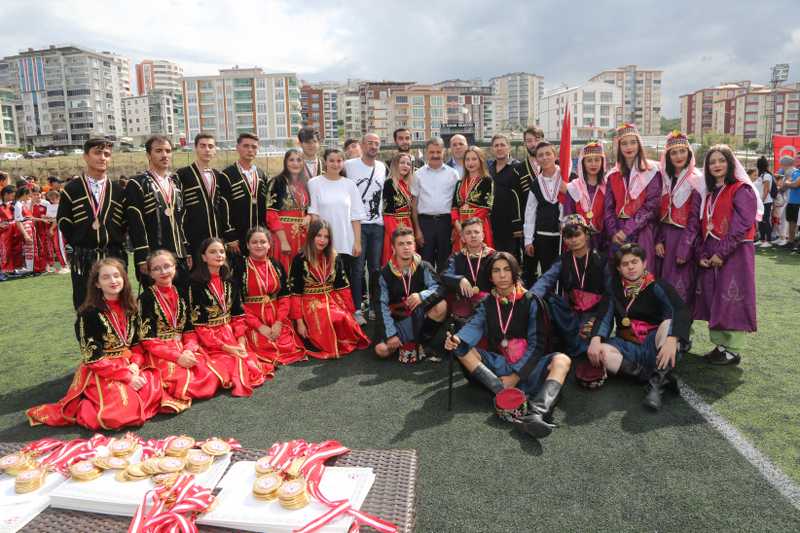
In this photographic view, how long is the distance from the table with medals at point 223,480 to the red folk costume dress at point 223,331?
175 cm

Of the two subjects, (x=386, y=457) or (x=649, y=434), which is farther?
(x=649, y=434)

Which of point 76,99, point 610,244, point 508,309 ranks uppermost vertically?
point 76,99

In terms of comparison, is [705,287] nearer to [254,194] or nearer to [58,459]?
[254,194]

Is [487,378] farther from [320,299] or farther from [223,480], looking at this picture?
[223,480]

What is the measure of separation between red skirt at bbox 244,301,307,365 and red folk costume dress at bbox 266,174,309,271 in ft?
2.15

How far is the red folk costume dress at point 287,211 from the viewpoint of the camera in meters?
5.53

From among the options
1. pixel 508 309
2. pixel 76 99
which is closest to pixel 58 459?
pixel 508 309

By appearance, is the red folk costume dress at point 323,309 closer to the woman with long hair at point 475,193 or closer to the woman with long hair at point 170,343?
the woman with long hair at point 170,343

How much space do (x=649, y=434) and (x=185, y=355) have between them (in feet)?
10.7

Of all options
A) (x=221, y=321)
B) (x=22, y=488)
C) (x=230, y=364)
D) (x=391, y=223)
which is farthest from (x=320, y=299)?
(x=22, y=488)

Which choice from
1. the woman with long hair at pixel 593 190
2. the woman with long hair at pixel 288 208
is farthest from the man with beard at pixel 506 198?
the woman with long hair at pixel 288 208

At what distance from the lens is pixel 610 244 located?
16.4 feet

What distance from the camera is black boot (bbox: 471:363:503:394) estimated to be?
154 inches

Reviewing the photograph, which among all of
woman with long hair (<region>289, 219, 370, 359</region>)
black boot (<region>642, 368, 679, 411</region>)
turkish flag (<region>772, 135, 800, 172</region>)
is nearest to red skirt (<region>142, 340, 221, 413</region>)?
woman with long hair (<region>289, 219, 370, 359</region>)
